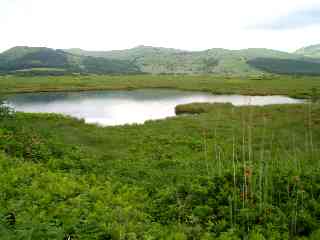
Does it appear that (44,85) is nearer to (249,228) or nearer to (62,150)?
(62,150)

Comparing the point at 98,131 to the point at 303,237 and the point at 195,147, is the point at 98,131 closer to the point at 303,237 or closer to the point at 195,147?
the point at 195,147

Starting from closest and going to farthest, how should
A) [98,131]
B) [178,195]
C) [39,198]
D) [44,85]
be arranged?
1. [39,198]
2. [178,195]
3. [98,131]
4. [44,85]

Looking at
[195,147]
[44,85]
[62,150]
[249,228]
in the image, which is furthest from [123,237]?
[44,85]

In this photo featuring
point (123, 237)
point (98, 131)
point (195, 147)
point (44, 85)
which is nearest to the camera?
point (123, 237)

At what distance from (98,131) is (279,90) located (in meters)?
60.3

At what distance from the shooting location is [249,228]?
1046 centimetres

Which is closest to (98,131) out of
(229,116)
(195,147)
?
(195,147)

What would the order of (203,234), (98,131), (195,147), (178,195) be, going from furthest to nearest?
(98,131) < (195,147) < (178,195) < (203,234)

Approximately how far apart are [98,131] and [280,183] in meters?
21.8

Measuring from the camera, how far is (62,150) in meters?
19.9

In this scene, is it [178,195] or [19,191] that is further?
[178,195]

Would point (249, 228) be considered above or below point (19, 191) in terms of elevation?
below

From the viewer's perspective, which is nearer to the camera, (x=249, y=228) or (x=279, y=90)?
(x=249, y=228)

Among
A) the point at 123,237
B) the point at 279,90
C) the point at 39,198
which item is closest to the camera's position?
the point at 123,237
